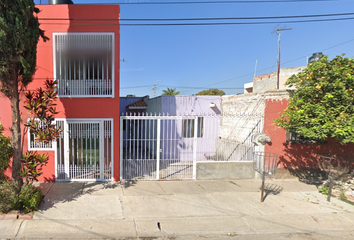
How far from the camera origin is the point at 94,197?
511 cm

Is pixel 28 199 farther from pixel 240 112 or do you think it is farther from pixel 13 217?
pixel 240 112

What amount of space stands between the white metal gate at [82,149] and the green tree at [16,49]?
169 centimetres

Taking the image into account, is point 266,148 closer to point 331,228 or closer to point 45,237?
point 331,228

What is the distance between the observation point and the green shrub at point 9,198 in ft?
13.3

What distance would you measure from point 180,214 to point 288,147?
15.1 ft

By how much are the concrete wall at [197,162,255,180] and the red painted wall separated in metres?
0.99

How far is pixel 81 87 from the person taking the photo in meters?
6.12

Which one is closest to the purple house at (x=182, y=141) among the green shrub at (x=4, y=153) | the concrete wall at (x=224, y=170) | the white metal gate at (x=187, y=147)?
the white metal gate at (x=187, y=147)

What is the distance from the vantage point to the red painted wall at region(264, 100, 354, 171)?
675 centimetres

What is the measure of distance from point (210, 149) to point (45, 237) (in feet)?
18.6

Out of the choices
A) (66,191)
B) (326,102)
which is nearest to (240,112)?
(326,102)

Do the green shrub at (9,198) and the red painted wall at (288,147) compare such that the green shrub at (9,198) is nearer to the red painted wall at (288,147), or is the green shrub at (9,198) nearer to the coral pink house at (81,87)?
the coral pink house at (81,87)

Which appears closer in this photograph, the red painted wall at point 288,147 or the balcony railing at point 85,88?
the balcony railing at point 85,88

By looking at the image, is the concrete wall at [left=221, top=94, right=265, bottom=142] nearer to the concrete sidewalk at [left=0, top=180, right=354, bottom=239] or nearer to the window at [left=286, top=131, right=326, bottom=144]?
the window at [left=286, top=131, right=326, bottom=144]
